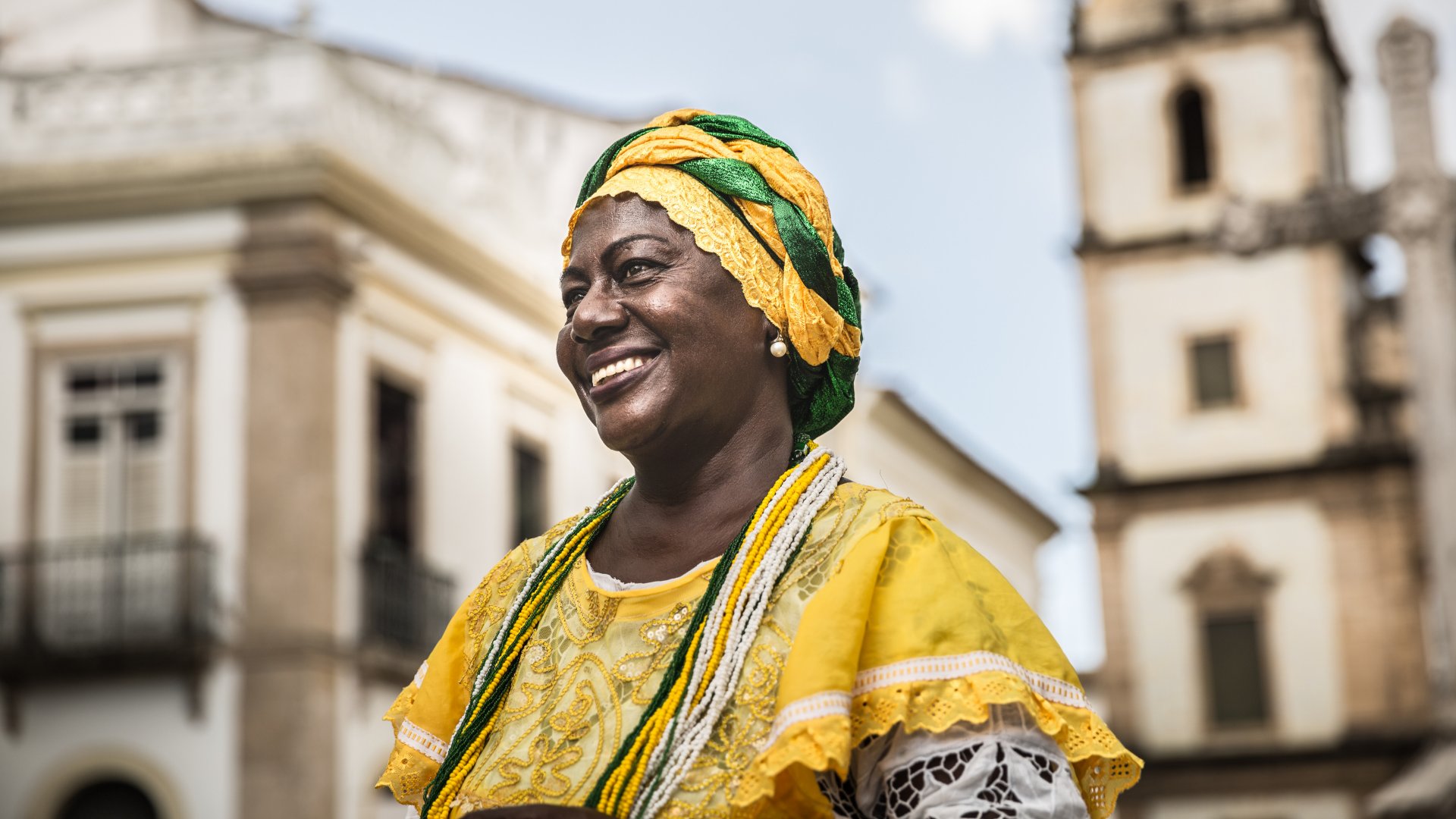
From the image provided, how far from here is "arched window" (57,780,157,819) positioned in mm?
13172

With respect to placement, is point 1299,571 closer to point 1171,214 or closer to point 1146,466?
point 1146,466

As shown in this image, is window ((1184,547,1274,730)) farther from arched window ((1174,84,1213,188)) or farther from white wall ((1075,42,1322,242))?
arched window ((1174,84,1213,188))

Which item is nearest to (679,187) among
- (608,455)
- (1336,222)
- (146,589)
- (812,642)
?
(812,642)

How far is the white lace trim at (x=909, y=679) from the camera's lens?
76.3 inches

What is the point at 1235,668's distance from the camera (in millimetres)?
22609

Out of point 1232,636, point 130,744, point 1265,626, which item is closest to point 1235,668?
point 1232,636

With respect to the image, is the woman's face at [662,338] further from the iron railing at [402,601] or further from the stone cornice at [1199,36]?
the stone cornice at [1199,36]

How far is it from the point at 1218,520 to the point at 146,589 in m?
13.5

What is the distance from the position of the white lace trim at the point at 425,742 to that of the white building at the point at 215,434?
427 inches

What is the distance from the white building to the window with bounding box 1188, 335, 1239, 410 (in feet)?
35.9

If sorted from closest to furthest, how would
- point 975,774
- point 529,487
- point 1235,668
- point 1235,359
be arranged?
point 975,774
point 529,487
point 1235,668
point 1235,359

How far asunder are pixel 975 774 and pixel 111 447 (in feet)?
41.2

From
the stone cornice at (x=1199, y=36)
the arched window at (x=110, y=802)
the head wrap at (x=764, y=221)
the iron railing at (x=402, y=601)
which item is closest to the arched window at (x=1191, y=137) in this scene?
the stone cornice at (x=1199, y=36)

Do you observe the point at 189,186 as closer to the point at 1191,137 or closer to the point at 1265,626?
the point at 1191,137
